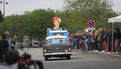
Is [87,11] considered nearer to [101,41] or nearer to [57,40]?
[101,41]

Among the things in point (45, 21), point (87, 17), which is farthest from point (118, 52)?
point (45, 21)

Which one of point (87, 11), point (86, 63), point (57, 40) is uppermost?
point (87, 11)

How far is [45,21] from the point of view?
13475 cm

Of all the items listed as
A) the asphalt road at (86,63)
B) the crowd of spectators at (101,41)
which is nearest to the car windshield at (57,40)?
the asphalt road at (86,63)

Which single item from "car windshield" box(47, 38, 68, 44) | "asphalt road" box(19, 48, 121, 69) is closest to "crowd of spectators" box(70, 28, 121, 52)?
"car windshield" box(47, 38, 68, 44)

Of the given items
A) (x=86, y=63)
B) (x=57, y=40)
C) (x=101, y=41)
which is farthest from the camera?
(x=101, y=41)

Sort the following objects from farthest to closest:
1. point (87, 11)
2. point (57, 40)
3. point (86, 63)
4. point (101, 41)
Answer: point (87, 11)
point (101, 41)
point (57, 40)
point (86, 63)

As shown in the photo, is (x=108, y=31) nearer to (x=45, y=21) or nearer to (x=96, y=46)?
(x=96, y=46)

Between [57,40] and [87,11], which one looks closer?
[57,40]

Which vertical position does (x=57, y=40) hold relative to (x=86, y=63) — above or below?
above

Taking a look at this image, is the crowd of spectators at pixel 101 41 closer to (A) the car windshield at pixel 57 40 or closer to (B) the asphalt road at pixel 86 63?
(A) the car windshield at pixel 57 40

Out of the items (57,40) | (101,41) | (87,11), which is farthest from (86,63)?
(87,11)

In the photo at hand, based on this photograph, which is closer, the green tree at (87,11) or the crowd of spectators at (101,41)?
the crowd of spectators at (101,41)

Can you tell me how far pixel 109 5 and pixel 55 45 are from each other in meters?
55.3
